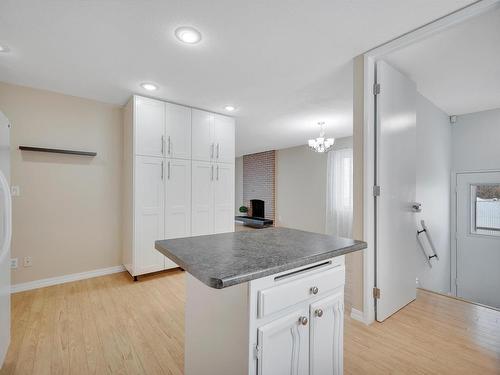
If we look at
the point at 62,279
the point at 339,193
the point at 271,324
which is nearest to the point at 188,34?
the point at 271,324

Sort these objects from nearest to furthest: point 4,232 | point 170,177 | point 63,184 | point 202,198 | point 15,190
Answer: point 4,232
point 15,190
point 63,184
point 170,177
point 202,198

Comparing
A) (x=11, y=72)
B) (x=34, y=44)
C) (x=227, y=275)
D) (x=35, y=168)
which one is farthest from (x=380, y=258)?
(x=11, y=72)

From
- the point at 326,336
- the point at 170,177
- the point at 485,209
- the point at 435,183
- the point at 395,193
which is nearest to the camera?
the point at 326,336

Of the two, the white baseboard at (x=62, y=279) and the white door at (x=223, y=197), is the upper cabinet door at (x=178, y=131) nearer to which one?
the white door at (x=223, y=197)

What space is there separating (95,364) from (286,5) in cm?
277

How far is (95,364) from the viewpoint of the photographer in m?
1.60

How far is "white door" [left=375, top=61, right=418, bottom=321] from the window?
221cm

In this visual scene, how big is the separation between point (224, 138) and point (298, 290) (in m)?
3.20

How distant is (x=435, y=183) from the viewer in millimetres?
3465

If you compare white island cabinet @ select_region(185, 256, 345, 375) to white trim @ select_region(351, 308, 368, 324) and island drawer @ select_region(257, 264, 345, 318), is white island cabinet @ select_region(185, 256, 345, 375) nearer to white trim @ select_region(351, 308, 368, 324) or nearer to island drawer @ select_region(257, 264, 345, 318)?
island drawer @ select_region(257, 264, 345, 318)

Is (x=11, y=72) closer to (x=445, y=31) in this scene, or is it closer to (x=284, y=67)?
(x=284, y=67)

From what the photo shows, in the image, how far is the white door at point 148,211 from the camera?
3.03 m

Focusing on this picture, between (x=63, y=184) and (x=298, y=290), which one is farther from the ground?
(x=63, y=184)

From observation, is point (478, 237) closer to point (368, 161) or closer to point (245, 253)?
point (368, 161)
